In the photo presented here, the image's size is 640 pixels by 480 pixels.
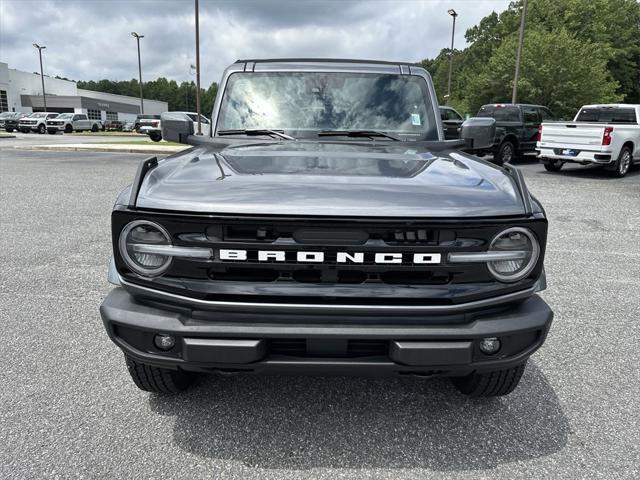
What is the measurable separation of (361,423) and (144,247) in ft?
4.48

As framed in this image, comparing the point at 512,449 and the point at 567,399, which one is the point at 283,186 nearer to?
the point at 512,449

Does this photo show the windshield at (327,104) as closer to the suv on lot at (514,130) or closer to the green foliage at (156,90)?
the suv on lot at (514,130)

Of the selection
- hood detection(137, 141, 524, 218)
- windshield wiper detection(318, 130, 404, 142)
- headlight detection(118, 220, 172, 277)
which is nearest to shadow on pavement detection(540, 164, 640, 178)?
windshield wiper detection(318, 130, 404, 142)

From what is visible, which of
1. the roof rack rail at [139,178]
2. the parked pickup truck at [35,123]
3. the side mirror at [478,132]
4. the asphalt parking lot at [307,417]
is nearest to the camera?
the roof rack rail at [139,178]

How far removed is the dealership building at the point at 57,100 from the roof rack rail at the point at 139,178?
270 ft

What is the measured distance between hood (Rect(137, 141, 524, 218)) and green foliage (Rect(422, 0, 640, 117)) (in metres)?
33.8

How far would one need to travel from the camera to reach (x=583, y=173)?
13883 millimetres

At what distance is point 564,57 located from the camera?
104ft

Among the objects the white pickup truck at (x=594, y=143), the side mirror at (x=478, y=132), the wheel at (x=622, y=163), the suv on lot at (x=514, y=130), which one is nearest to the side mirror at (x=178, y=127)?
the side mirror at (x=478, y=132)

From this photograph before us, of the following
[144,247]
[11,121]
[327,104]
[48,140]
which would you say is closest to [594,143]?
[327,104]

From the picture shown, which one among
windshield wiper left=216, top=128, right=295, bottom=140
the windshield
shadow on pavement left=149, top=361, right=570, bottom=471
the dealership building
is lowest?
shadow on pavement left=149, top=361, right=570, bottom=471

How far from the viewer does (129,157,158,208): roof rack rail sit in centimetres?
211

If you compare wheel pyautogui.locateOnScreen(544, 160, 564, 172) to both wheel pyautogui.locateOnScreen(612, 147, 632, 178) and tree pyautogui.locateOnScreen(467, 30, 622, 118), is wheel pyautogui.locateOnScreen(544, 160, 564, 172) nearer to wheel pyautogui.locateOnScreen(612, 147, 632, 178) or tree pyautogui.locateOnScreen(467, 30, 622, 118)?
wheel pyautogui.locateOnScreen(612, 147, 632, 178)

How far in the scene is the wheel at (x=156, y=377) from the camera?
2.50m
